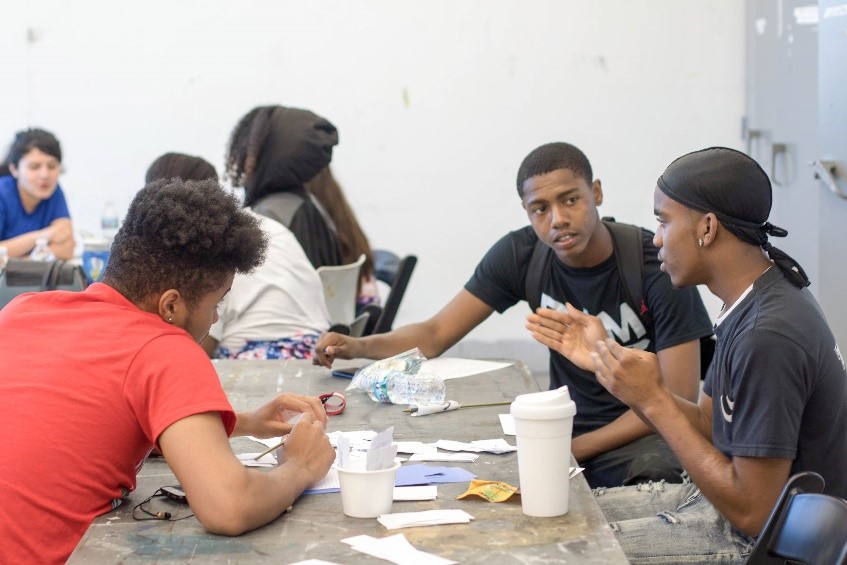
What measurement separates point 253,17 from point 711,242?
164 inches

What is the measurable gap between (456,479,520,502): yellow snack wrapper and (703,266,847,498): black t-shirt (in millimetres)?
417

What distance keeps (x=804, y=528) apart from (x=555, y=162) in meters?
1.43

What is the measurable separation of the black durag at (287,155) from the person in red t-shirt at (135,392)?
205cm

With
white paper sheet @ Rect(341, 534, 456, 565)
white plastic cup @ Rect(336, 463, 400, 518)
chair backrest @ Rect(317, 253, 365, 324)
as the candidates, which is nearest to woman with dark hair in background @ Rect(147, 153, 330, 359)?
chair backrest @ Rect(317, 253, 365, 324)

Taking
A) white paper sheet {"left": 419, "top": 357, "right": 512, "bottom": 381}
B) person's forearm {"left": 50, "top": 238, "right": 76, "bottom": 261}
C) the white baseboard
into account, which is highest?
person's forearm {"left": 50, "top": 238, "right": 76, "bottom": 261}

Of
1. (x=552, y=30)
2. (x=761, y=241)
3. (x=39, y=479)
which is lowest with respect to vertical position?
(x=39, y=479)

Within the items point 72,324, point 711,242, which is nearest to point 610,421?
point 711,242

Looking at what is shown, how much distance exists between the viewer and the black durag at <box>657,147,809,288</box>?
6.30 feet

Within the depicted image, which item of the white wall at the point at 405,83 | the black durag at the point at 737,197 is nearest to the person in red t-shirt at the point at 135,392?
the black durag at the point at 737,197

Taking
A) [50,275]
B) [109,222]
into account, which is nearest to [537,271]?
[50,275]

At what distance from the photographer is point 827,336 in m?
1.84

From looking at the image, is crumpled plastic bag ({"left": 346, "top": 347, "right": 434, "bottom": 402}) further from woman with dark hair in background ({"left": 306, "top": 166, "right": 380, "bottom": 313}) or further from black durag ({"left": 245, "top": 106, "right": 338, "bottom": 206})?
woman with dark hair in background ({"left": 306, "top": 166, "right": 380, "bottom": 313})

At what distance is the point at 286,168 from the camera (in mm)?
3795

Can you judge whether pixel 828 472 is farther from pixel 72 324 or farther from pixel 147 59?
pixel 147 59
